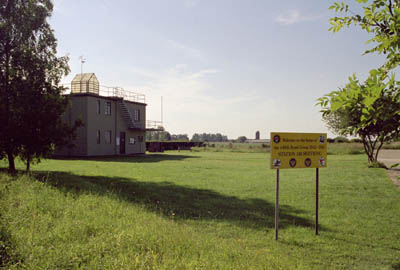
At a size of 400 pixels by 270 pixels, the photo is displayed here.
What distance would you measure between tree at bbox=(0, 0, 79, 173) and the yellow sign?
10.2 meters

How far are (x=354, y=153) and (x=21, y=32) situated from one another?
137 ft

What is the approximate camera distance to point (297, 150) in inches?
278

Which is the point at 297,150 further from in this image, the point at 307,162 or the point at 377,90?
the point at 377,90

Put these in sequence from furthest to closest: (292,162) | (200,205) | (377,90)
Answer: (200,205) → (292,162) → (377,90)

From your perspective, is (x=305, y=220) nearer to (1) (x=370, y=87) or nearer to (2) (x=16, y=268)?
(1) (x=370, y=87)

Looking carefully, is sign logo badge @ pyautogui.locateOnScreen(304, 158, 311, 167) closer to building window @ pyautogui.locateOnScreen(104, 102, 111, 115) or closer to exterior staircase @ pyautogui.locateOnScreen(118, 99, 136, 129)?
building window @ pyautogui.locateOnScreen(104, 102, 111, 115)

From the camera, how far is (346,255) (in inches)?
227

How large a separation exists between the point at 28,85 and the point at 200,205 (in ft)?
30.0

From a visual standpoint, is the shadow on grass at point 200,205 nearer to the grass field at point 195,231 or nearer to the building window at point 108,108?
the grass field at point 195,231

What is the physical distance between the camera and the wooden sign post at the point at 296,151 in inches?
262

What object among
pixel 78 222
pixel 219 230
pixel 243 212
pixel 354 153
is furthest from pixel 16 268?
pixel 354 153

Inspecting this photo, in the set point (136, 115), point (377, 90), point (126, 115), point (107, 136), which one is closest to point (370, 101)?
point (377, 90)

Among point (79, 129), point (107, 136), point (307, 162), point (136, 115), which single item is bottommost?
point (307, 162)

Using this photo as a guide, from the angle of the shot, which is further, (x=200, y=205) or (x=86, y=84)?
(x=86, y=84)
